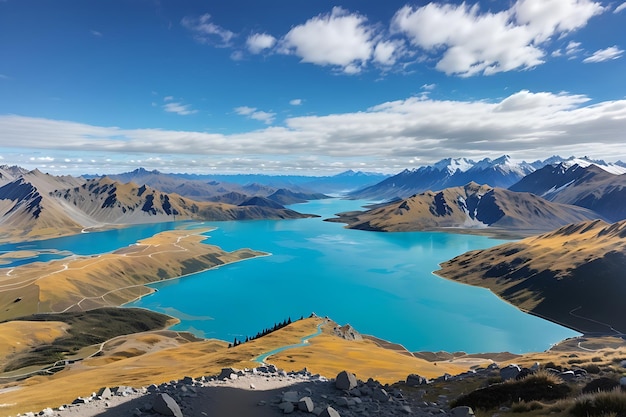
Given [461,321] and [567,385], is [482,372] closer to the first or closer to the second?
[567,385]

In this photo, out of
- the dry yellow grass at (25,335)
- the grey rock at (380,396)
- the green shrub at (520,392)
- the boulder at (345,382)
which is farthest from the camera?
the dry yellow grass at (25,335)

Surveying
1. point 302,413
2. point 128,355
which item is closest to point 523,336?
point 128,355

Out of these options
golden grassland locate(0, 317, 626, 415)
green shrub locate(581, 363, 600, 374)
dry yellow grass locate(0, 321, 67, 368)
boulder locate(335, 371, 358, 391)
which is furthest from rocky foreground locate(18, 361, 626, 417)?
dry yellow grass locate(0, 321, 67, 368)

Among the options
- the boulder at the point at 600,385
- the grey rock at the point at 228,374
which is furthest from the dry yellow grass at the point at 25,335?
the boulder at the point at 600,385

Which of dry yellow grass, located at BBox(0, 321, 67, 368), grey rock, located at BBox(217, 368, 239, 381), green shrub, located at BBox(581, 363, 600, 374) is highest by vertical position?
green shrub, located at BBox(581, 363, 600, 374)

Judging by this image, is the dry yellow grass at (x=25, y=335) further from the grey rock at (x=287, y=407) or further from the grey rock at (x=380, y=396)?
the grey rock at (x=380, y=396)

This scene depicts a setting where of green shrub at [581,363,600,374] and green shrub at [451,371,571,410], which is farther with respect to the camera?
green shrub at [581,363,600,374]

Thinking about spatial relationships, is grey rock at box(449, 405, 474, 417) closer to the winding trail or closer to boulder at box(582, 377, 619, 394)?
boulder at box(582, 377, 619, 394)
